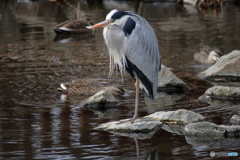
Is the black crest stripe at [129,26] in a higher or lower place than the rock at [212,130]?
higher

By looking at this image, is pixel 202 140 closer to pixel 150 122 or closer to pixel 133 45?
pixel 150 122

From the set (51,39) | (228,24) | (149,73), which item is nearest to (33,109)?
(149,73)

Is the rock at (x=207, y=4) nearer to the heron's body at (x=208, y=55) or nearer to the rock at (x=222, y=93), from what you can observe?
the heron's body at (x=208, y=55)

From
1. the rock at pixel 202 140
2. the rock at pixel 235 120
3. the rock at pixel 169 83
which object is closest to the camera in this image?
the rock at pixel 202 140

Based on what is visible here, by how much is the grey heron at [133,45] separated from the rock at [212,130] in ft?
3.32

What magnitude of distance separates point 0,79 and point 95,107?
311 centimetres

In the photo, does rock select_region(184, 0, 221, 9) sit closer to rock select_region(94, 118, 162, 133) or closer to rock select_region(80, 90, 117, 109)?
rock select_region(80, 90, 117, 109)

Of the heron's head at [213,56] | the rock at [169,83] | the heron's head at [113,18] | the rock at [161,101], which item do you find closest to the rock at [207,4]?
the heron's head at [213,56]

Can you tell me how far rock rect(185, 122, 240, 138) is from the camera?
7.14 meters

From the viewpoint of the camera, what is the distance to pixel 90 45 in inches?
648

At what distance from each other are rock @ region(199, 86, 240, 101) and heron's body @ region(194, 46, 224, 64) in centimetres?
399

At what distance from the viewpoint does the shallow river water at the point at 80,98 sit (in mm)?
6746

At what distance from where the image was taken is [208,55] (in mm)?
13641

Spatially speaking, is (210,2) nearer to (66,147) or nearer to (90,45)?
(90,45)
